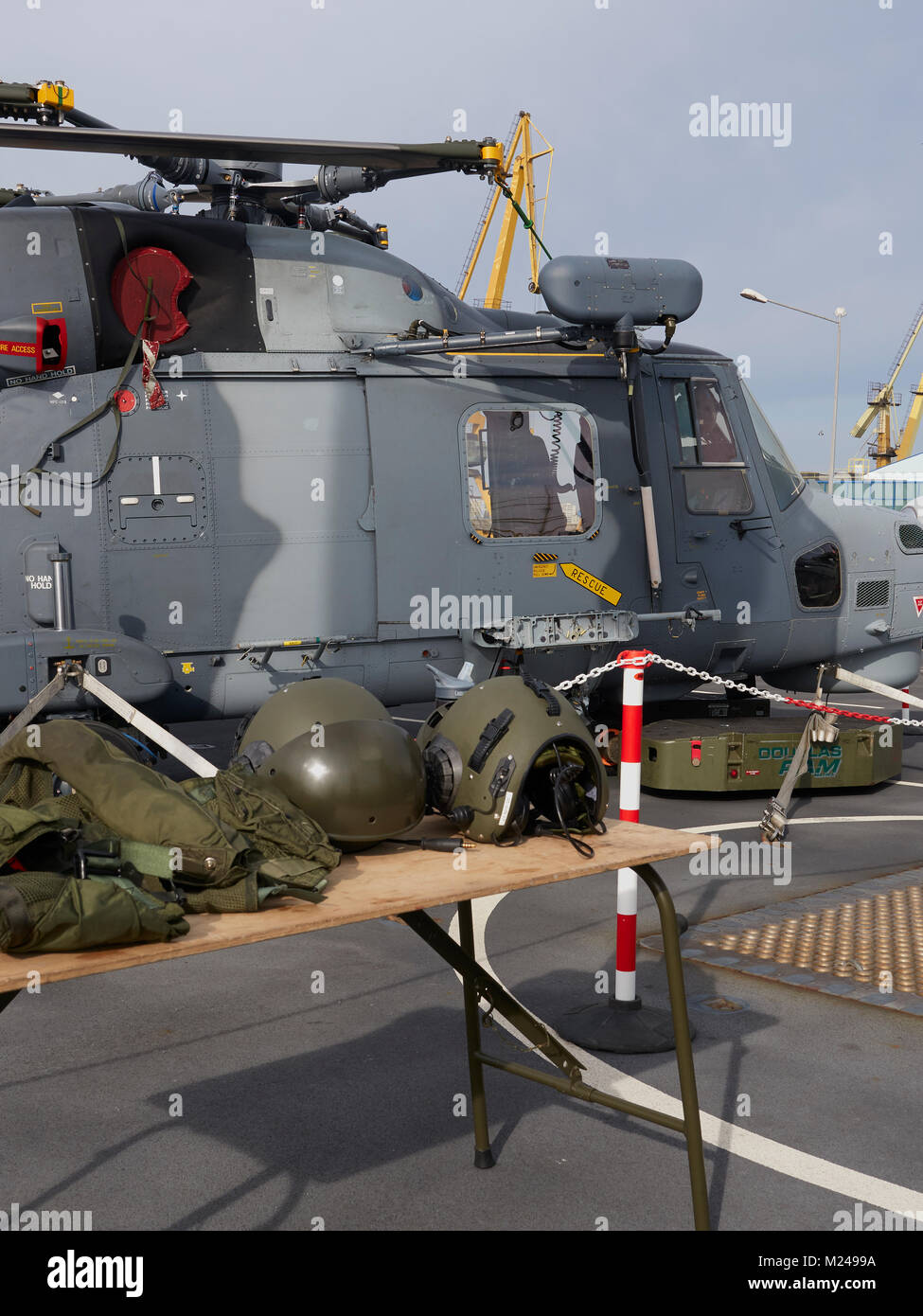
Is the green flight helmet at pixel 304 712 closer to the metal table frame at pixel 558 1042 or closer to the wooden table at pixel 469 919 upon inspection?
the wooden table at pixel 469 919

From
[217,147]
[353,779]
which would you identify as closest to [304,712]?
[353,779]

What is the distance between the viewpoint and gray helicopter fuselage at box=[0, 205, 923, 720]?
8875 mm

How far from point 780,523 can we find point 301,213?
17.6 feet

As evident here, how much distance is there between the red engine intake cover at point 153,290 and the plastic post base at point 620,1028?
6.22 meters

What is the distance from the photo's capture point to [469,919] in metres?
4.50

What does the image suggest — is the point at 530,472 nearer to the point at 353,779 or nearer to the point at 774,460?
the point at 774,460

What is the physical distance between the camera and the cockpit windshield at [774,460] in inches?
460

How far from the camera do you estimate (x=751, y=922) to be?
23.4 ft

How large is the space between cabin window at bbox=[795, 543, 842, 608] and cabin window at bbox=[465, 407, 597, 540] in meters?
2.51

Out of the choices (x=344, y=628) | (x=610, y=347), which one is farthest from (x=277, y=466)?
(x=610, y=347)

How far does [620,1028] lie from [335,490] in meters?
5.47

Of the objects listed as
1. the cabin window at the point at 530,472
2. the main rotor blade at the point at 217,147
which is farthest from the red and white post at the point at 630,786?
the cabin window at the point at 530,472
